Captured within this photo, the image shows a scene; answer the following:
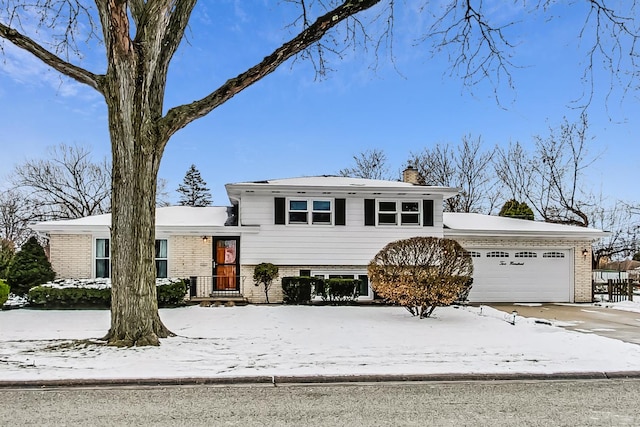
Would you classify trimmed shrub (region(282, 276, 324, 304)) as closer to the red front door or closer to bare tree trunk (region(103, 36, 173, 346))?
the red front door

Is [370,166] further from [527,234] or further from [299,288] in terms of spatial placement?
[299,288]

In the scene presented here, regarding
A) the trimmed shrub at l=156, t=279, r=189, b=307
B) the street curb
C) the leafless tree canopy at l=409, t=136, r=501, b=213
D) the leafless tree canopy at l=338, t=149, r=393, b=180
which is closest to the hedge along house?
the trimmed shrub at l=156, t=279, r=189, b=307

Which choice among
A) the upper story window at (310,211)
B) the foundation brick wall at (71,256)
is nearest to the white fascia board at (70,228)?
the foundation brick wall at (71,256)

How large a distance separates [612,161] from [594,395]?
25.6m

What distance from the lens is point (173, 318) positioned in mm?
13211

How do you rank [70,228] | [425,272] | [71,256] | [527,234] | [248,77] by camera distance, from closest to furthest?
[248,77] → [425,272] → [70,228] → [71,256] → [527,234]

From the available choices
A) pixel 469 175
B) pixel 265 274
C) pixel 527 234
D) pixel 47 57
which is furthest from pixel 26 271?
pixel 469 175

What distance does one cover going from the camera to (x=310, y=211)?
58.9ft

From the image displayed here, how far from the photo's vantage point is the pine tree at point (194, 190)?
48500 mm

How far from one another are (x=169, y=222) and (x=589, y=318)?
43.4 feet

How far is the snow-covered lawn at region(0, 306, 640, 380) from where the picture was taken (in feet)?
23.2

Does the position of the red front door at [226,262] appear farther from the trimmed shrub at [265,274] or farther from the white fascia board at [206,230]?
the trimmed shrub at [265,274]

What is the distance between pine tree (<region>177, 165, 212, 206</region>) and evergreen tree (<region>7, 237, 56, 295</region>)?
32027mm

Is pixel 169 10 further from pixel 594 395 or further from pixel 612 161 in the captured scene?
pixel 612 161
